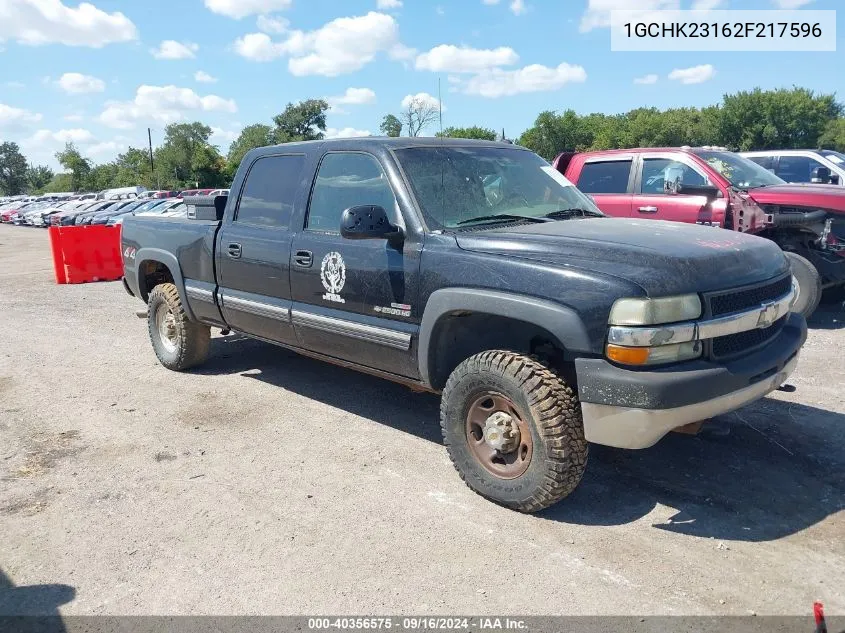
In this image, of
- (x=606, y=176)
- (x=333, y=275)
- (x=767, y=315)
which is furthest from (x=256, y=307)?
(x=606, y=176)

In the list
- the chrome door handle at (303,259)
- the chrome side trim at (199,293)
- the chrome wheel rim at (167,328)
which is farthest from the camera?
the chrome wheel rim at (167,328)

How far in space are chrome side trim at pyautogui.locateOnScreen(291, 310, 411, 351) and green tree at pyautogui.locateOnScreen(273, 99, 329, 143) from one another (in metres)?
79.3

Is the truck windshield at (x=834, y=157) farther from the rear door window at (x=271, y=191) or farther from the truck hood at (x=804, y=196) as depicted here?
the rear door window at (x=271, y=191)

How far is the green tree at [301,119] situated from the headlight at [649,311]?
81079 mm

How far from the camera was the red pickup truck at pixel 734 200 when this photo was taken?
748cm

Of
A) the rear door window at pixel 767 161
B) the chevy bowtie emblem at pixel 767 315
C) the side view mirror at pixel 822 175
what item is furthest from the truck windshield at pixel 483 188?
the rear door window at pixel 767 161

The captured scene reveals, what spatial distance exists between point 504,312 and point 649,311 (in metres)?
0.70

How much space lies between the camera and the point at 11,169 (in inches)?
4065

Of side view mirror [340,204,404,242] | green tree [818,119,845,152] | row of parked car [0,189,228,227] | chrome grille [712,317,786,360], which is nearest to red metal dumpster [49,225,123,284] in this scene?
row of parked car [0,189,228,227]

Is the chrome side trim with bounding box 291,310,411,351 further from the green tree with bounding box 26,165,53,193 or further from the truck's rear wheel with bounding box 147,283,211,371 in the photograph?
the green tree with bounding box 26,165,53,193

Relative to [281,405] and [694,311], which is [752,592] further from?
[281,405]

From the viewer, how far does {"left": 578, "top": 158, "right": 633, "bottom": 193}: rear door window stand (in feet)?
28.2

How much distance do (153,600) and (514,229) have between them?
102 inches

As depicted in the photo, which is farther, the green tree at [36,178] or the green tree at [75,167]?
the green tree at [36,178]
